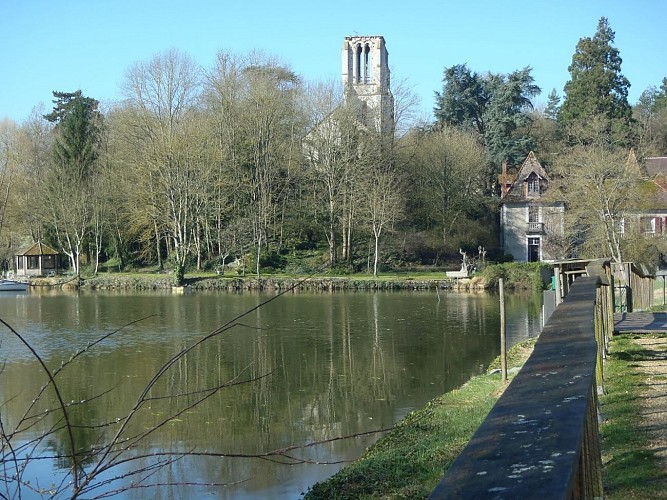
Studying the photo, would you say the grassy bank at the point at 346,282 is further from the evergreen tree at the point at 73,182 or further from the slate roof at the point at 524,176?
the slate roof at the point at 524,176

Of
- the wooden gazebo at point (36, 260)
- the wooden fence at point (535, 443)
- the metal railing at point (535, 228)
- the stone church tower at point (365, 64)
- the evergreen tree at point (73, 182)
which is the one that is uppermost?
the stone church tower at point (365, 64)

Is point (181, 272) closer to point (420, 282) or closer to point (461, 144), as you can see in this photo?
point (420, 282)

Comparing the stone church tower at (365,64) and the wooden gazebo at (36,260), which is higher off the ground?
the stone church tower at (365,64)

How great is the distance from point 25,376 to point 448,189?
40.3 m

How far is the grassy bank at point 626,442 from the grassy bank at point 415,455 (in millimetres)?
1654

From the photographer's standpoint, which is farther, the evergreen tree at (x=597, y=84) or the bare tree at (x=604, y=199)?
the evergreen tree at (x=597, y=84)

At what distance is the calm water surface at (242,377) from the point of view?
1064 cm

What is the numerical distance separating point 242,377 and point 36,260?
41.1 metres

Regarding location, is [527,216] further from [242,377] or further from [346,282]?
[242,377]

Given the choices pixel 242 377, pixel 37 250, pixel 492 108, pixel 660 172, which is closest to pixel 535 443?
pixel 242 377

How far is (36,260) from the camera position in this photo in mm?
54375

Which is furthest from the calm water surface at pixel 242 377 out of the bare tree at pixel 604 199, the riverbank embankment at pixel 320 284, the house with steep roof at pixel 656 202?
the house with steep roof at pixel 656 202

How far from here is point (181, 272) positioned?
146 feet

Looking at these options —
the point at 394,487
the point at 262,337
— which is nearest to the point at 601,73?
the point at 262,337
